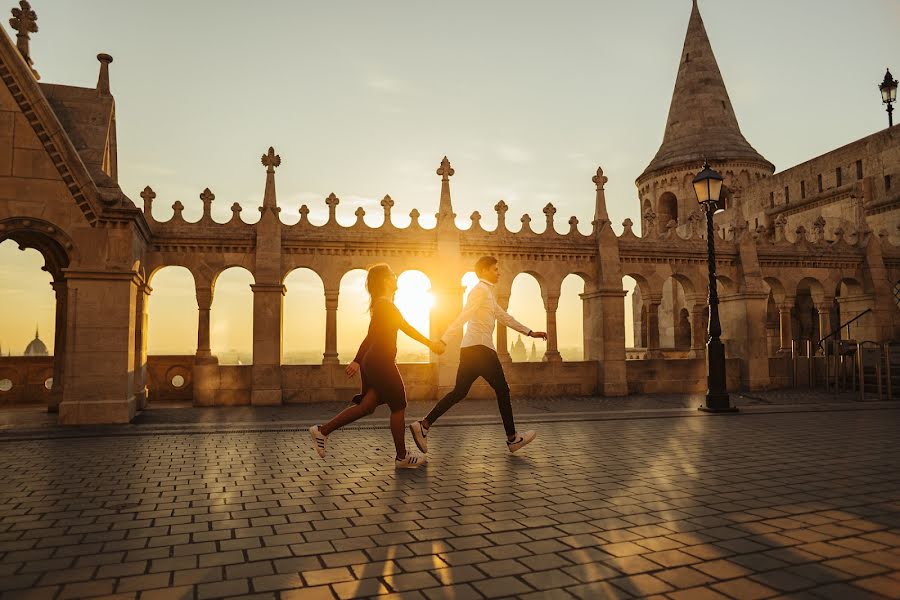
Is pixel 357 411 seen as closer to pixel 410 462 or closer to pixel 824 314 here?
pixel 410 462

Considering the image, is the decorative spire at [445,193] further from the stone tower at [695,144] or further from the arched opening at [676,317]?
the stone tower at [695,144]

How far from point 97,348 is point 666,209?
32318 mm

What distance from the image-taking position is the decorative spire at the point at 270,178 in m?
14.8

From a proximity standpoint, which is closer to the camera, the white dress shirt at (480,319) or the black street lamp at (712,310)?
the white dress shirt at (480,319)

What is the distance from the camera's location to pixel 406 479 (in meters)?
6.02

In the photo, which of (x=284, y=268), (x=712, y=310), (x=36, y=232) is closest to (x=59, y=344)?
(x=36, y=232)

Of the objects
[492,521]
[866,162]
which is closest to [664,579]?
[492,521]

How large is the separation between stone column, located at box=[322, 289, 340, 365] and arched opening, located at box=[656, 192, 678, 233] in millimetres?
25519

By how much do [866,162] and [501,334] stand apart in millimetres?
19720

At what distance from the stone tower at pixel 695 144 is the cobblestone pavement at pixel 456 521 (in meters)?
28.8

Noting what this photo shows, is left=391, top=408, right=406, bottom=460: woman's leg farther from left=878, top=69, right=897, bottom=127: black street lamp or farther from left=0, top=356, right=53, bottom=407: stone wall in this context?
left=878, top=69, right=897, bottom=127: black street lamp

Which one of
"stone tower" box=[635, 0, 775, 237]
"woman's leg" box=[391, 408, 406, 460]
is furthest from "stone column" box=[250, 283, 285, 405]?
"stone tower" box=[635, 0, 775, 237]

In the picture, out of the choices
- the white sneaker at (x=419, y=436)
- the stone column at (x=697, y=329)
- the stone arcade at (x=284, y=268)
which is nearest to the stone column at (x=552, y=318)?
the stone arcade at (x=284, y=268)

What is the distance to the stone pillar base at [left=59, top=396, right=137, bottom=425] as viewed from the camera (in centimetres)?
1011
